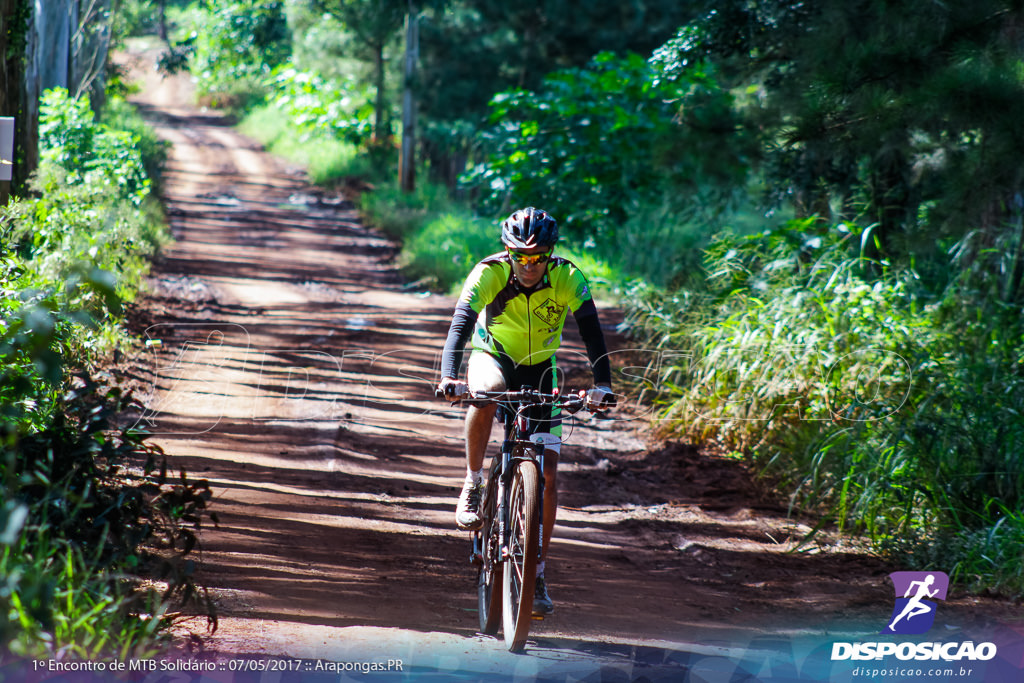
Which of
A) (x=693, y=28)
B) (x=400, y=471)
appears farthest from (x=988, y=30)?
(x=400, y=471)

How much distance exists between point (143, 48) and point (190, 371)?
5890 cm

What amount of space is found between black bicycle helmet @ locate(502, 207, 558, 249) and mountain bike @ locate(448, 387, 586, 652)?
77cm

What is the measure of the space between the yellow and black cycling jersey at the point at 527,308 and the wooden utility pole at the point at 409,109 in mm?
16602

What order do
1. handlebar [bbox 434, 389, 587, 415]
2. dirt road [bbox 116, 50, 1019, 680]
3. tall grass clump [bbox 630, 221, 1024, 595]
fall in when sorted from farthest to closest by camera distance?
tall grass clump [bbox 630, 221, 1024, 595], dirt road [bbox 116, 50, 1019, 680], handlebar [bbox 434, 389, 587, 415]

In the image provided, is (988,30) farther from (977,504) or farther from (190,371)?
(190,371)

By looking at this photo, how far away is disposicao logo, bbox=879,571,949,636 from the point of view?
5434 millimetres

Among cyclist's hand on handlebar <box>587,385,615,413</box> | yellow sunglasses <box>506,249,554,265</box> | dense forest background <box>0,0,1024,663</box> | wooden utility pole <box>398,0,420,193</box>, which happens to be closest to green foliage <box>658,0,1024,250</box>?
dense forest background <box>0,0,1024,663</box>

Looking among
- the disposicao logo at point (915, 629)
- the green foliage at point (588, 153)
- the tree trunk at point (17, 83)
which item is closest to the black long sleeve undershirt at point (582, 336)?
the disposicao logo at point (915, 629)

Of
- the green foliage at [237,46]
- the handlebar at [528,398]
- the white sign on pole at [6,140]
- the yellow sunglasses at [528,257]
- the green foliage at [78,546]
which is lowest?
the green foliage at [78,546]

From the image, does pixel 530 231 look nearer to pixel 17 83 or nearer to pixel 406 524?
pixel 406 524

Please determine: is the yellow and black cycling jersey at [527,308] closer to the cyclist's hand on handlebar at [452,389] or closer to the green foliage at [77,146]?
the cyclist's hand on handlebar at [452,389]

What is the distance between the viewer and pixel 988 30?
6.66m

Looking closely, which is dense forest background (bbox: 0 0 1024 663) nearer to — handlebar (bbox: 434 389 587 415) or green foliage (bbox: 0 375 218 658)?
green foliage (bbox: 0 375 218 658)

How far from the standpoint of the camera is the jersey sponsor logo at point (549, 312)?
16.6 ft
